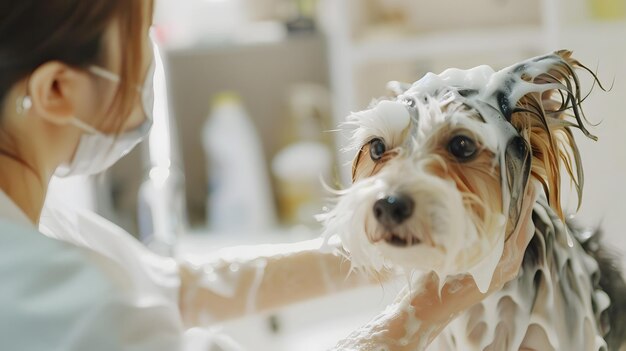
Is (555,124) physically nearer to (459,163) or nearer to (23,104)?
(459,163)

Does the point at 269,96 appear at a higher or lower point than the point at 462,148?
lower

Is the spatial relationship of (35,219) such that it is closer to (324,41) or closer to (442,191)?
(442,191)

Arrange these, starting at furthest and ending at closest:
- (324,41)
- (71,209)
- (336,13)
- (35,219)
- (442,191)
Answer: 1. (324,41)
2. (336,13)
3. (71,209)
4. (35,219)
5. (442,191)

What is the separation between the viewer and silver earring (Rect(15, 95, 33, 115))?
61 centimetres

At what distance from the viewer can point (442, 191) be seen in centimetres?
57

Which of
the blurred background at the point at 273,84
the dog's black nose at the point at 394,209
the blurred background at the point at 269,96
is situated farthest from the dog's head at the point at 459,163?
the blurred background at the point at 273,84

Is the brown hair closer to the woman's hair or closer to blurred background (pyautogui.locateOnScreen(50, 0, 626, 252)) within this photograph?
the woman's hair

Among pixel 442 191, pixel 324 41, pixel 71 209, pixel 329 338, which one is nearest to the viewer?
pixel 442 191

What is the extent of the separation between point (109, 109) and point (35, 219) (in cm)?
12

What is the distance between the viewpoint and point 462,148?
1.99 feet

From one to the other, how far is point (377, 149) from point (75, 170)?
0.28 metres

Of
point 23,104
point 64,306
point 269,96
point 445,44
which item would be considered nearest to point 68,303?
point 64,306

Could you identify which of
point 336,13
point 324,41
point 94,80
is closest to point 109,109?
point 94,80

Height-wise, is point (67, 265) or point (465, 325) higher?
point (67, 265)
